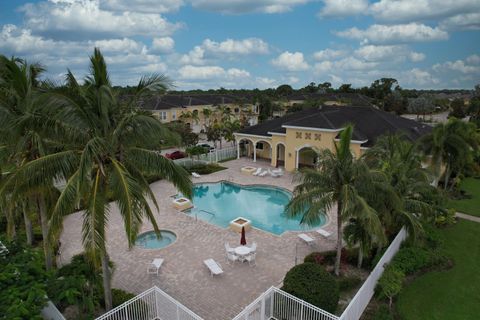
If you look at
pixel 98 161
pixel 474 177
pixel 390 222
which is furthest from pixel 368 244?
pixel 474 177

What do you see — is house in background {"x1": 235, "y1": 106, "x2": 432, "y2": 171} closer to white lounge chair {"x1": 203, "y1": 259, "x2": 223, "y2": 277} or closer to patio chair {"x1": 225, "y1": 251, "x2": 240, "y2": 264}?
patio chair {"x1": 225, "y1": 251, "x2": 240, "y2": 264}

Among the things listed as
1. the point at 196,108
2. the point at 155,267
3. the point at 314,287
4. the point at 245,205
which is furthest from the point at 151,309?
the point at 196,108

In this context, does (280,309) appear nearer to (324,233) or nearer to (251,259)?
(251,259)

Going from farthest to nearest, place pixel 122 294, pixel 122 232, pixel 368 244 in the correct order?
pixel 122 232 < pixel 368 244 < pixel 122 294

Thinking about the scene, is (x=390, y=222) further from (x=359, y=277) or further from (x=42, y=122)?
(x=42, y=122)

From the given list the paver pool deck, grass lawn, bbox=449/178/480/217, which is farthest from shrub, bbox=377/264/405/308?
grass lawn, bbox=449/178/480/217

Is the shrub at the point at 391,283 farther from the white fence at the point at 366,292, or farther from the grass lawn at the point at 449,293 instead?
the grass lawn at the point at 449,293
